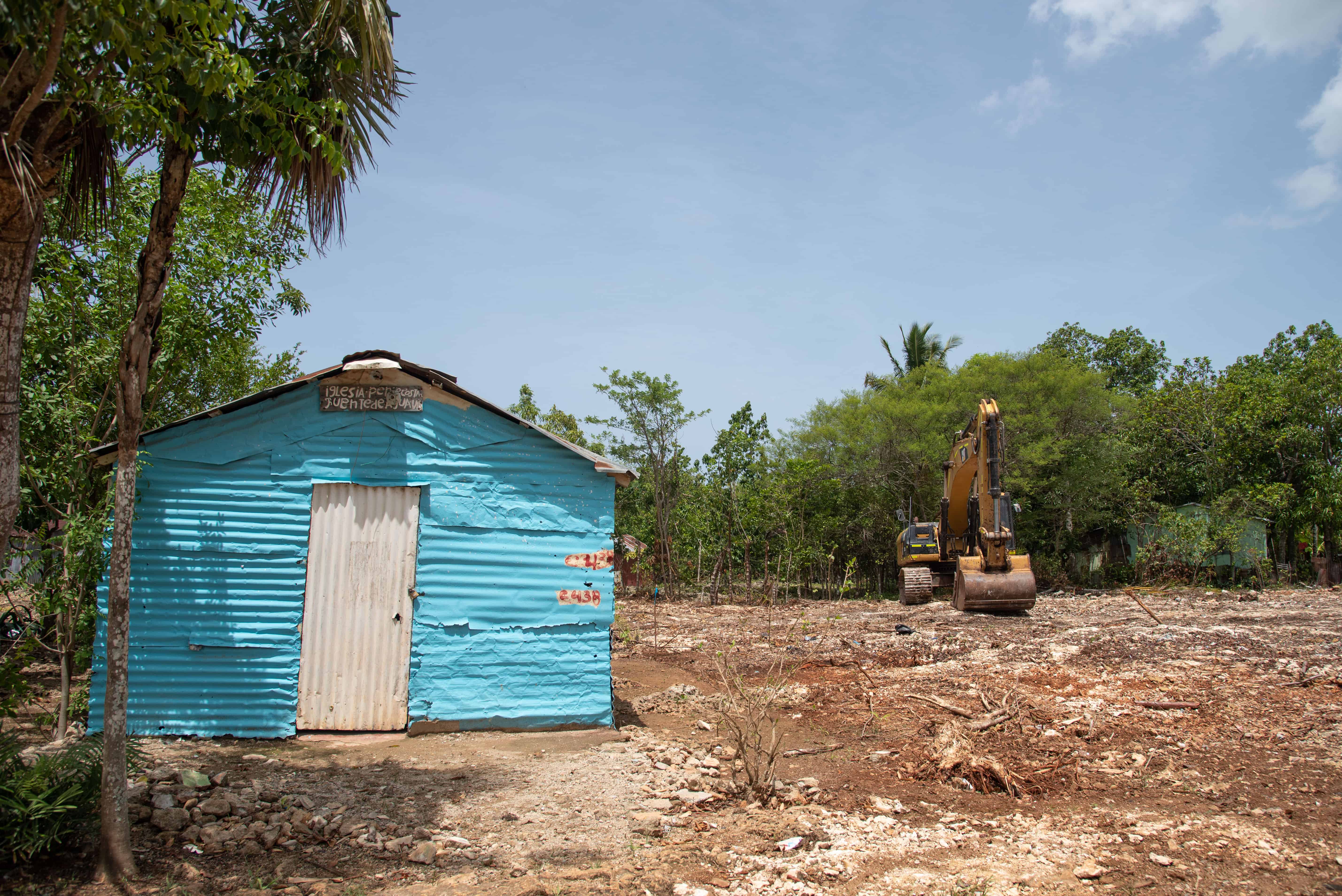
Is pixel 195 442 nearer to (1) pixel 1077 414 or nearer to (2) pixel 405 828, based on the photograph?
(2) pixel 405 828

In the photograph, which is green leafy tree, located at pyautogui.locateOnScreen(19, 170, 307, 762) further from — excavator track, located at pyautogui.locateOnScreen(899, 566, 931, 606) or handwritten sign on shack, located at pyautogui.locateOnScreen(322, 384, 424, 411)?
excavator track, located at pyautogui.locateOnScreen(899, 566, 931, 606)

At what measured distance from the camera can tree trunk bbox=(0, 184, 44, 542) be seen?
390cm

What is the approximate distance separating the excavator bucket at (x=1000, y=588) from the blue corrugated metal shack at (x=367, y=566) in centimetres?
951

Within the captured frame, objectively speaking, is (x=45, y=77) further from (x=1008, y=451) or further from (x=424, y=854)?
(x=1008, y=451)

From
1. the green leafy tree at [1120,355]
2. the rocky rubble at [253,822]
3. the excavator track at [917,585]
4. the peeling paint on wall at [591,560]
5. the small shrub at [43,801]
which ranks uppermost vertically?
the green leafy tree at [1120,355]

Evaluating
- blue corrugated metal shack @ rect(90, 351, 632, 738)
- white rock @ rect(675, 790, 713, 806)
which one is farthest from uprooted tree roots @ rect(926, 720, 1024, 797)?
blue corrugated metal shack @ rect(90, 351, 632, 738)

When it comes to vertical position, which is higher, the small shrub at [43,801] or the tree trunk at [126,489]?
the tree trunk at [126,489]

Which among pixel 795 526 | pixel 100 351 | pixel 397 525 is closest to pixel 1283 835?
pixel 397 525

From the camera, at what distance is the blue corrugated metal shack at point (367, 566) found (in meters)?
7.50

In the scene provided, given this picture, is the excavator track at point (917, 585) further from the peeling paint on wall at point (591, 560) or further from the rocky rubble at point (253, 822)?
the rocky rubble at point (253, 822)

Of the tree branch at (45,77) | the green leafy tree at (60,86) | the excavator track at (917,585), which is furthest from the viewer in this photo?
the excavator track at (917,585)

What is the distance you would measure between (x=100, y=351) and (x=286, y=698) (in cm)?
374

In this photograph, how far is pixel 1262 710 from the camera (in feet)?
26.4

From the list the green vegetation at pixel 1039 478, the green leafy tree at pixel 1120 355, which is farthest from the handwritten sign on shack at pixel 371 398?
the green leafy tree at pixel 1120 355
